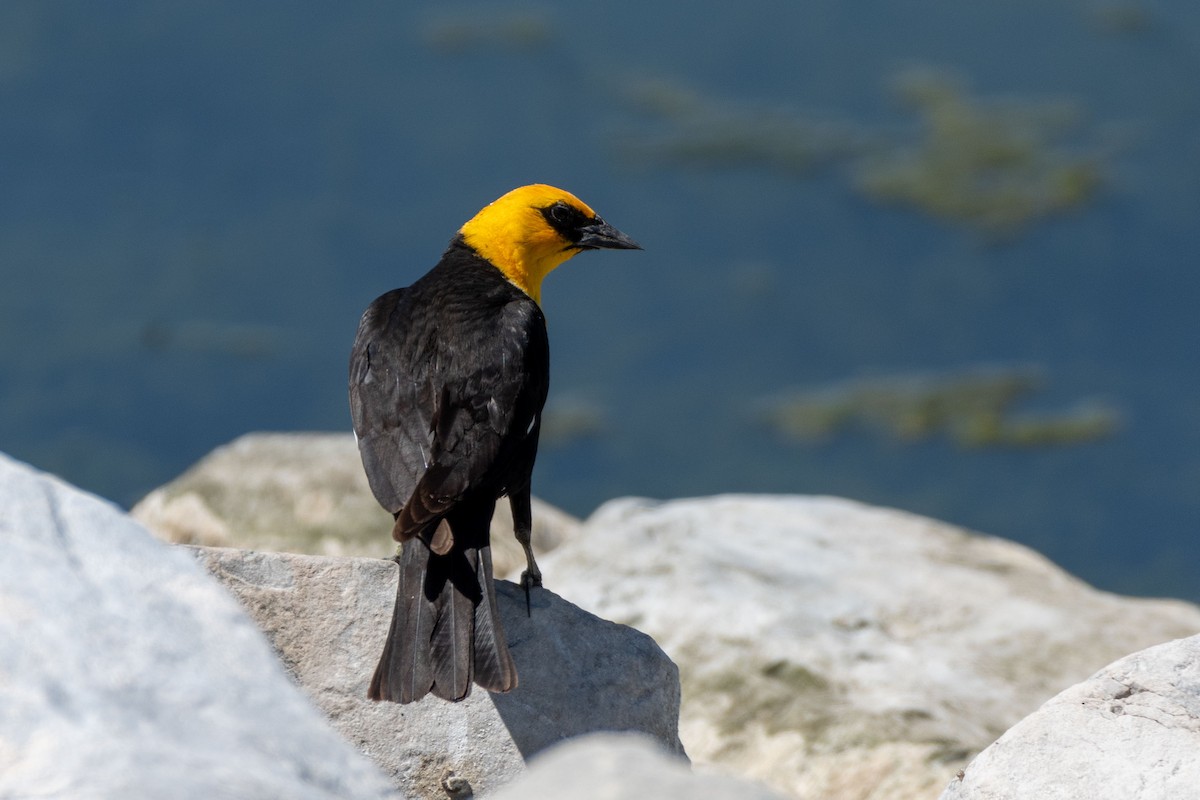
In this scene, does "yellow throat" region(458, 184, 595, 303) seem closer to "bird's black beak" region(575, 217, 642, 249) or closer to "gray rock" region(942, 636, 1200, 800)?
"bird's black beak" region(575, 217, 642, 249)

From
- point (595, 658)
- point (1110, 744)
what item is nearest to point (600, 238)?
point (595, 658)

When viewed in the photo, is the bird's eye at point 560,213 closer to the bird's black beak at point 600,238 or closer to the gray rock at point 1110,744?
the bird's black beak at point 600,238

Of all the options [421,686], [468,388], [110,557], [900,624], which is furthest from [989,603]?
[110,557]

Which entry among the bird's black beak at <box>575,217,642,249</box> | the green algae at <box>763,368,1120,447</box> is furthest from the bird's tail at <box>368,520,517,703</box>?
the green algae at <box>763,368,1120,447</box>

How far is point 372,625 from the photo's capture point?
476 centimetres

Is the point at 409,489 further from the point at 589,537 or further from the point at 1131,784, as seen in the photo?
the point at 589,537

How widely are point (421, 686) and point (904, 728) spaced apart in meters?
2.21

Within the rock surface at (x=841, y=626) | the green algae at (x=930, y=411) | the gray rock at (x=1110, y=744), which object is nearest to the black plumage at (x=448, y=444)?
the gray rock at (x=1110, y=744)

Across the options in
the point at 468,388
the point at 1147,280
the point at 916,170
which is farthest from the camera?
the point at 916,170

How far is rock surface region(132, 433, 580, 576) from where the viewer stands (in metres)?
7.38

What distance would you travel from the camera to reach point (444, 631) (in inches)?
179

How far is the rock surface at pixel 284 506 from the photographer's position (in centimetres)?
738

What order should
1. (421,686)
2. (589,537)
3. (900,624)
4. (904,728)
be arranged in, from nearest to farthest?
(421,686) < (904,728) < (900,624) < (589,537)

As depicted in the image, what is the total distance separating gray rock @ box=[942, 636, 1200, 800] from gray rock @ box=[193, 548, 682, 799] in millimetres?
969
